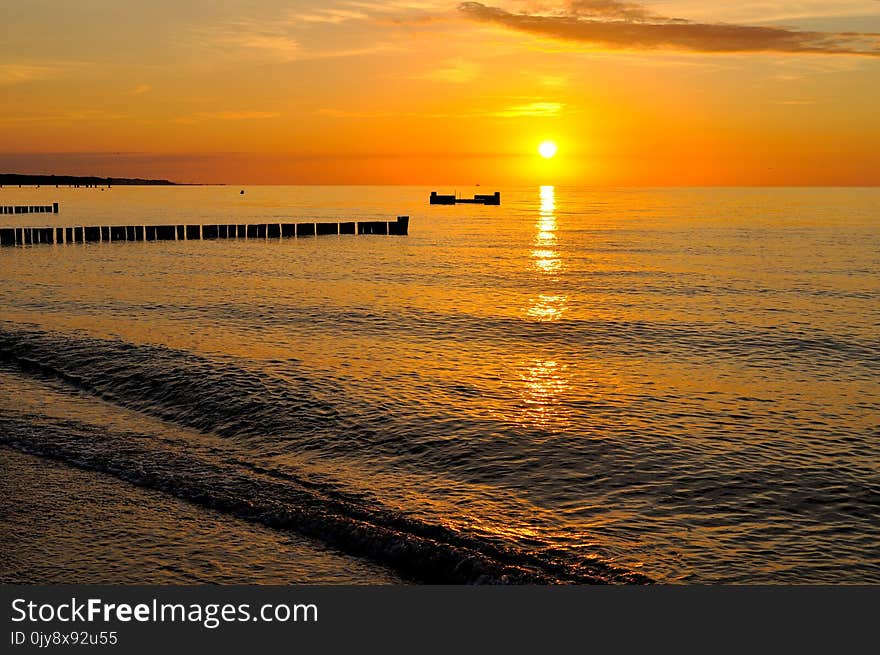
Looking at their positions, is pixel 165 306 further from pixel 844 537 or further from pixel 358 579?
pixel 844 537

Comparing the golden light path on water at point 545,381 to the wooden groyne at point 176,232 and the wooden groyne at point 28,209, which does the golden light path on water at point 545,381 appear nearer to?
the wooden groyne at point 176,232

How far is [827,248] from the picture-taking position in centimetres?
7125

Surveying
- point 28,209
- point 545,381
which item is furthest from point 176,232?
point 545,381

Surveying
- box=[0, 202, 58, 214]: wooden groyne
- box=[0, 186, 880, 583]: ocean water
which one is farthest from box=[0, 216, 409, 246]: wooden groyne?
box=[0, 202, 58, 214]: wooden groyne

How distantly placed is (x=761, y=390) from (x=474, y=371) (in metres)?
7.22

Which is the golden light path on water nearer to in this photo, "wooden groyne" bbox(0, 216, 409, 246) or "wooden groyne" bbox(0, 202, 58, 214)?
"wooden groyne" bbox(0, 216, 409, 246)

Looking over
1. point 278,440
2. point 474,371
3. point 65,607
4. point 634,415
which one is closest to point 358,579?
point 65,607

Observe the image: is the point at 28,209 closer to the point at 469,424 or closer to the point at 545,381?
the point at 545,381

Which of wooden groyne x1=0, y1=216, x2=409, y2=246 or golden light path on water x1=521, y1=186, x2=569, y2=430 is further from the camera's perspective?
wooden groyne x1=0, y1=216, x2=409, y2=246

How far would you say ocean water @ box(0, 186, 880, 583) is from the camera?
10.4 meters

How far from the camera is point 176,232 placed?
3056 inches

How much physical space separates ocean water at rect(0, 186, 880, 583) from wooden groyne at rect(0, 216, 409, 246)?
1143 inches

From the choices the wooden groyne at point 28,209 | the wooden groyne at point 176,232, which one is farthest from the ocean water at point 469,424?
the wooden groyne at point 28,209

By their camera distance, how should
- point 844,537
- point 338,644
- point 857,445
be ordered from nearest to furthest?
point 338,644 < point 844,537 < point 857,445
